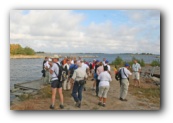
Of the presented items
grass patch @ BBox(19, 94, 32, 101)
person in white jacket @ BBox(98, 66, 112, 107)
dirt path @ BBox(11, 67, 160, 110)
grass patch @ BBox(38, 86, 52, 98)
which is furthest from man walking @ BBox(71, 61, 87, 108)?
grass patch @ BBox(19, 94, 32, 101)

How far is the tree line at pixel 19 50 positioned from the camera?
562 cm

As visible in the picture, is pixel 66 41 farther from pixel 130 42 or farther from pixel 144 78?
pixel 144 78

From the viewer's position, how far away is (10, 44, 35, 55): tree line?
221 inches

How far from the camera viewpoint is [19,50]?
568cm

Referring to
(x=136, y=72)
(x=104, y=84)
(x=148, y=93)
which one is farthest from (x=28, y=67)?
(x=148, y=93)

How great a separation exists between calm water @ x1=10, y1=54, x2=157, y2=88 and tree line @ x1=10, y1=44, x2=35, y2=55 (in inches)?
5.9

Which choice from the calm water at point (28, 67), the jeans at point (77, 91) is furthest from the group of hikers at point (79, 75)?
the calm water at point (28, 67)

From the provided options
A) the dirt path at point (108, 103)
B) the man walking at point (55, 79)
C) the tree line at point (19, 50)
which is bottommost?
the dirt path at point (108, 103)

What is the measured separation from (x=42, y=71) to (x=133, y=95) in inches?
74.9

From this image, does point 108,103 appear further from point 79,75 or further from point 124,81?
point 79,75

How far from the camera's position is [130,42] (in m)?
5.75

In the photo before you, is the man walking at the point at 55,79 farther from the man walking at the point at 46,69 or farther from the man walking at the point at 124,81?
the man walking at the point at 124,81

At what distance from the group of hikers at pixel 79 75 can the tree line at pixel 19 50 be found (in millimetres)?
346
